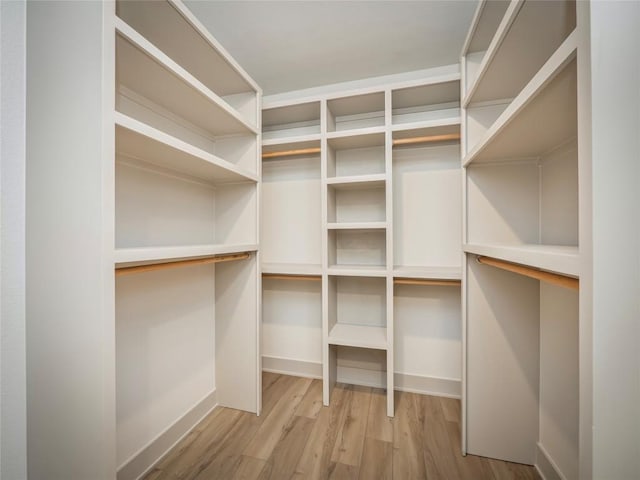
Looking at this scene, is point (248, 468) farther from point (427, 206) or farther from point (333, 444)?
point (427, 206)

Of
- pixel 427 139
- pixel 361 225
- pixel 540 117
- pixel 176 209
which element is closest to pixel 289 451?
pixel 361 225

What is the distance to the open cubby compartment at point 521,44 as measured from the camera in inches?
32.8

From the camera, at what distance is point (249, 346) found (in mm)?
1690

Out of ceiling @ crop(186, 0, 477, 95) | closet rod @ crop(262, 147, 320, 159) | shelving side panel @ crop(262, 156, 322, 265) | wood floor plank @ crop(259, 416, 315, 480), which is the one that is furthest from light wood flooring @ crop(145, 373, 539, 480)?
ceiling @ crop(186, 0, 477, 95)

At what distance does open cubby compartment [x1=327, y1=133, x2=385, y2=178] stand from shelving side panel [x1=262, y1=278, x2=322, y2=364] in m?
0.91

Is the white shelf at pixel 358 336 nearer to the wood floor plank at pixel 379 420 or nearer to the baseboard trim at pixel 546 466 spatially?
the wood floor plank at pixel 379 420

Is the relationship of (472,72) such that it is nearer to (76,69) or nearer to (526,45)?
(526,45)

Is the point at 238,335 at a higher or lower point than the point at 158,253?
lower

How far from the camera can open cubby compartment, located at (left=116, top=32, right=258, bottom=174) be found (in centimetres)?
103

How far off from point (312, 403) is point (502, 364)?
1153 millimetres

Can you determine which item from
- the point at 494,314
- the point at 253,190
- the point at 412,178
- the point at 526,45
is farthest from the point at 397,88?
the point at 494,314

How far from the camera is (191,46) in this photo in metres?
1.32

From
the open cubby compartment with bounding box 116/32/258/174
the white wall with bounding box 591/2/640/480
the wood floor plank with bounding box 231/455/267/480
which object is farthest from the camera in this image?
the wood floor plank with bounding box 231/455/267/480

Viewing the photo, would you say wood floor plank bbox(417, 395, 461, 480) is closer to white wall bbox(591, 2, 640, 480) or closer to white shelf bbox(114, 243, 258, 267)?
white wall bbox(591, 2, 640, 480)
